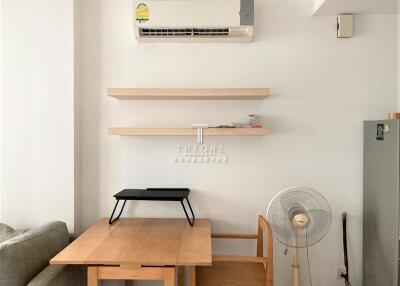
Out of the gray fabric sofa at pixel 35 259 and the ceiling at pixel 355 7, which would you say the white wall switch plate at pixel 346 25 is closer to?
the ceiling at pixel 355 7

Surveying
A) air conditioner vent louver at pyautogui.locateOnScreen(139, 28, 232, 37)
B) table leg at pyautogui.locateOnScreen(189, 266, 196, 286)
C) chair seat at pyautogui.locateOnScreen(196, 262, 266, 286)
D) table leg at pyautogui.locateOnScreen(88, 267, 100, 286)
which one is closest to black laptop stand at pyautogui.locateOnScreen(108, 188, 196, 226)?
chair seat at pyautogui.locateOnScreen(196, 262, 266, 286)

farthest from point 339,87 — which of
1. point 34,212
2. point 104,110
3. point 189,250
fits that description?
point 34,212

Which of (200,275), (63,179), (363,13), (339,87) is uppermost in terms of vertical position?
(363,13)

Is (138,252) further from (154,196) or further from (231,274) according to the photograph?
(231,274)

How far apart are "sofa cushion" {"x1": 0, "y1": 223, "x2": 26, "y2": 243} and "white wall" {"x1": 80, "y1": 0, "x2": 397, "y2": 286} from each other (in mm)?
682

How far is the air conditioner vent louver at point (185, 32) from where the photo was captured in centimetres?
250

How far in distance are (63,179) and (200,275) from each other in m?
1.34

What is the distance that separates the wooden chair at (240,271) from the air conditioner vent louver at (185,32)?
4.89 feet

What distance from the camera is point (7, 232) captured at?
7.68ft

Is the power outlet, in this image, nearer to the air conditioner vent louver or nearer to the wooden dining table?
the wooden dining table

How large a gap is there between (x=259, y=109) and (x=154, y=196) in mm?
1118

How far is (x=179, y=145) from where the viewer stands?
2646mm

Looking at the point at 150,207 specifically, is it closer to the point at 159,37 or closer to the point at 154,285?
the point at 154,285

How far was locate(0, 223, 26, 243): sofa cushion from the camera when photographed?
2.29 metres
